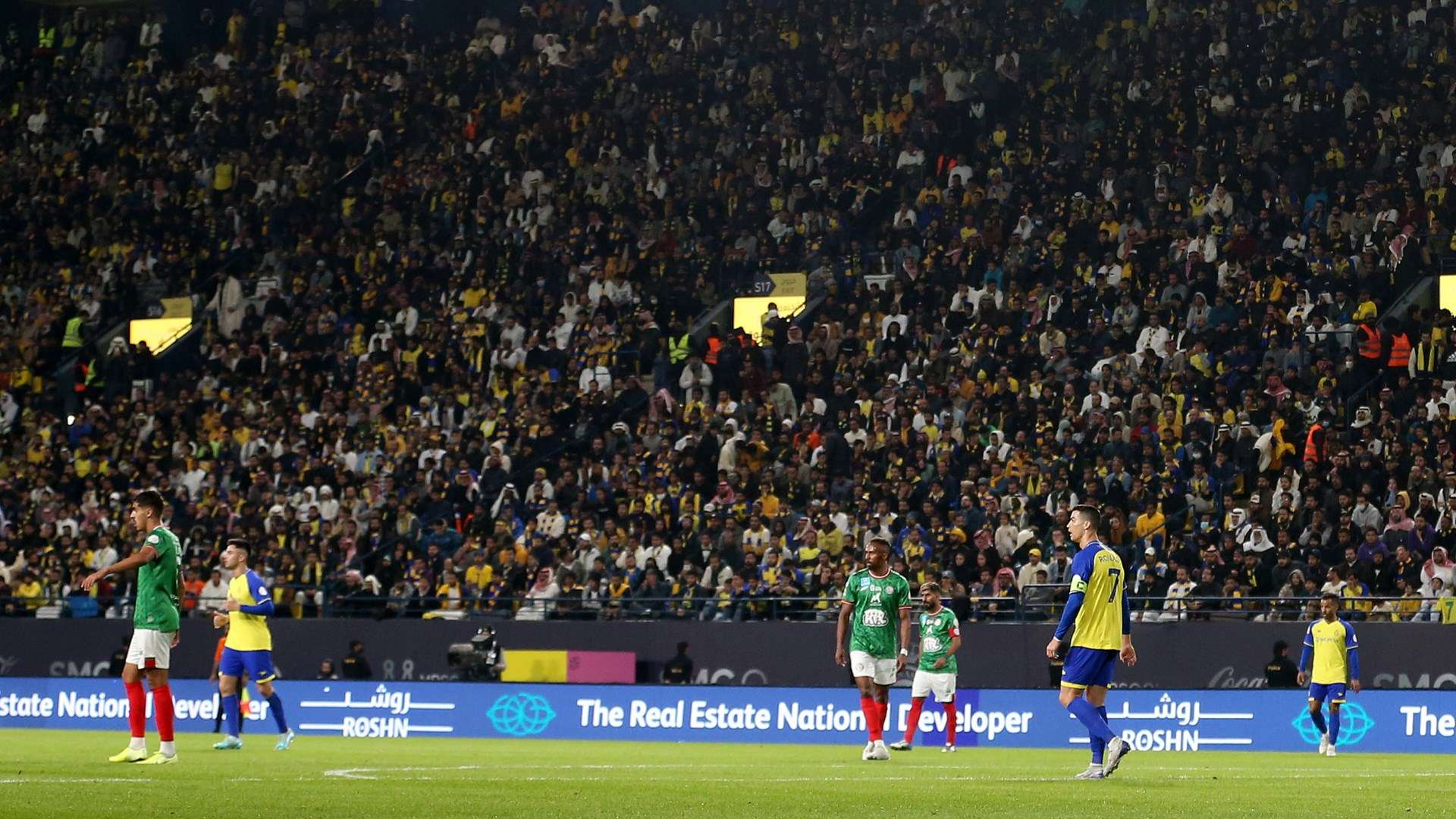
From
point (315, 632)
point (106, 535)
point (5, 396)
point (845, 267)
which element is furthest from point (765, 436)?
point (5, 396)

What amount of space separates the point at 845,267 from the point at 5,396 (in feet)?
55.6

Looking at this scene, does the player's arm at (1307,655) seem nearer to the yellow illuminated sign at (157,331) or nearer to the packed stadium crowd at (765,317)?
the packed stadium crowd at (765,317)

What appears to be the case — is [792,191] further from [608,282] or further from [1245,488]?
[1245,488]

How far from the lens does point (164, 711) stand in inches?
676

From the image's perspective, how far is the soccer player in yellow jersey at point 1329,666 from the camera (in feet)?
74.2

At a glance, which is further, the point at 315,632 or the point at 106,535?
the point at 106,535

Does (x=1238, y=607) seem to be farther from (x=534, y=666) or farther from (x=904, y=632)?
(x=534, y=666)

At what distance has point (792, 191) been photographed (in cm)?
3850

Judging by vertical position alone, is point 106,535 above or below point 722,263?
below

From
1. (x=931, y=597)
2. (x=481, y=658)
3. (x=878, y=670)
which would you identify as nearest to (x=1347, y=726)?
(x=931, y=597)

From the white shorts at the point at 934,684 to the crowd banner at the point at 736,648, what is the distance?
3846mm

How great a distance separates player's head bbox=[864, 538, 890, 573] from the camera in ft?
63.5

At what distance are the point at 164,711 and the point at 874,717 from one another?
6395 mm

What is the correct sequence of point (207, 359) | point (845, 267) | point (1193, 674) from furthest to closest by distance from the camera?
point (207, 359) < point (845, 267) < point (1193, 674)
